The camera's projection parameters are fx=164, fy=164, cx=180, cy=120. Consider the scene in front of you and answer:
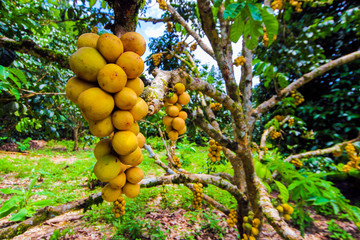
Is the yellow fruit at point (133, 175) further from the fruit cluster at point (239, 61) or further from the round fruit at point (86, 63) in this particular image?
the fruit cluster at point (239, 61)

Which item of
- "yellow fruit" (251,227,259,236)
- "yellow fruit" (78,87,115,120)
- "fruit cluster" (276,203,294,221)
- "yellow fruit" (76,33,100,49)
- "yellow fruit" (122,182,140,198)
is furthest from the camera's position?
"fruit cluster" (276,203,294,221)

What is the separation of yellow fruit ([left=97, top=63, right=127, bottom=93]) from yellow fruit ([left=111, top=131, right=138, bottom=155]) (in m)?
0.18

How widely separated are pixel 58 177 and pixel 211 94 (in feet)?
19.1

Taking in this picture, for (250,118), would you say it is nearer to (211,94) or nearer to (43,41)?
(211,94)

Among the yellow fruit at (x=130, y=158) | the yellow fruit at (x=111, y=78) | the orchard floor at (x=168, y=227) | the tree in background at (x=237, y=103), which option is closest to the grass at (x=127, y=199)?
the orchard floor at (x=168, y=227)

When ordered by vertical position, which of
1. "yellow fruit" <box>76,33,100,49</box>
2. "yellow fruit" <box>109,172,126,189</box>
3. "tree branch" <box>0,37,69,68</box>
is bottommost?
"yellow fruit" <box>109,172,126,189</box>

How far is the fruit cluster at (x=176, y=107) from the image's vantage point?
1128 millimetres

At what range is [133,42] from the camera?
0.73 meters

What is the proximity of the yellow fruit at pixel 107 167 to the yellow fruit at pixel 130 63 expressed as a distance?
1.23ft

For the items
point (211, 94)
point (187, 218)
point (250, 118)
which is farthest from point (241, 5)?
point (187, 218)

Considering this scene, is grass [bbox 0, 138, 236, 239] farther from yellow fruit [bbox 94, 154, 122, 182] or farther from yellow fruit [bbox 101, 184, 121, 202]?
yellow fruit [bbox 94, 154, 122, 182]

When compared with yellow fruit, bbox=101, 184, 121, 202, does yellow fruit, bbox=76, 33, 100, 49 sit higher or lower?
higher

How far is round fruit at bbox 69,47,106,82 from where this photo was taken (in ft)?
2.04

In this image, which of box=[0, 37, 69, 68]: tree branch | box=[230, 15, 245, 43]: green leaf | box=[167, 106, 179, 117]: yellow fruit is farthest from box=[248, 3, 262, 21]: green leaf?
box=[0, 37, 69, 68]: tree branch
